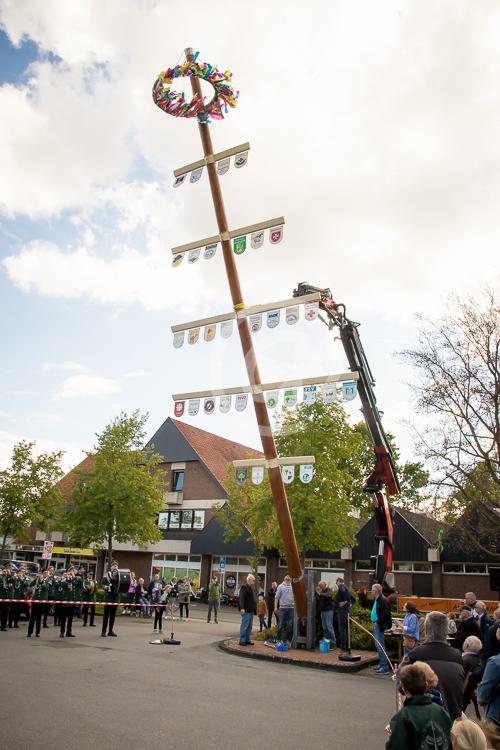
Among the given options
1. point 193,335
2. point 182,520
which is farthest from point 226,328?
point 182,520

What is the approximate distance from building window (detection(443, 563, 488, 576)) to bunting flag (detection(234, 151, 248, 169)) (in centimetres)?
2719

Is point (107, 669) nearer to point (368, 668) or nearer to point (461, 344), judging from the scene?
point (368, 668)

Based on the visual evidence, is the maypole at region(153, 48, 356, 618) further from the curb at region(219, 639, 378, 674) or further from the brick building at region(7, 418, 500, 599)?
the brick building at region(7, 418, 500, 599)

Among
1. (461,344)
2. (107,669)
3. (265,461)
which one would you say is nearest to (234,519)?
(461,344)

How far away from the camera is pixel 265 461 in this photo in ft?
48.9

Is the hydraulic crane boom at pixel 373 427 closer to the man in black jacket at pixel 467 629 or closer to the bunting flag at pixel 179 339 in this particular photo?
the bunting flag at pixel 179 339

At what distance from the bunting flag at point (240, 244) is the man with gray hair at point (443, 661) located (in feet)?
38.0

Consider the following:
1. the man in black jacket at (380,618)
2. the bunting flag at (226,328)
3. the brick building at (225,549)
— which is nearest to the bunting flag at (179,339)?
the bunting flag at (226,328)

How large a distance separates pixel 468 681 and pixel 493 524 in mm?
17553

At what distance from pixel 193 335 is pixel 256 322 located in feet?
6.55

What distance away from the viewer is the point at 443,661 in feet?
16.4

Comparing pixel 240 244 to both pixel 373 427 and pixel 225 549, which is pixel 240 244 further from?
pixel 225 549

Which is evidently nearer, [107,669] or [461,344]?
[107,669]

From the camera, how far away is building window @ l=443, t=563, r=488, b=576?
33.1 metres
